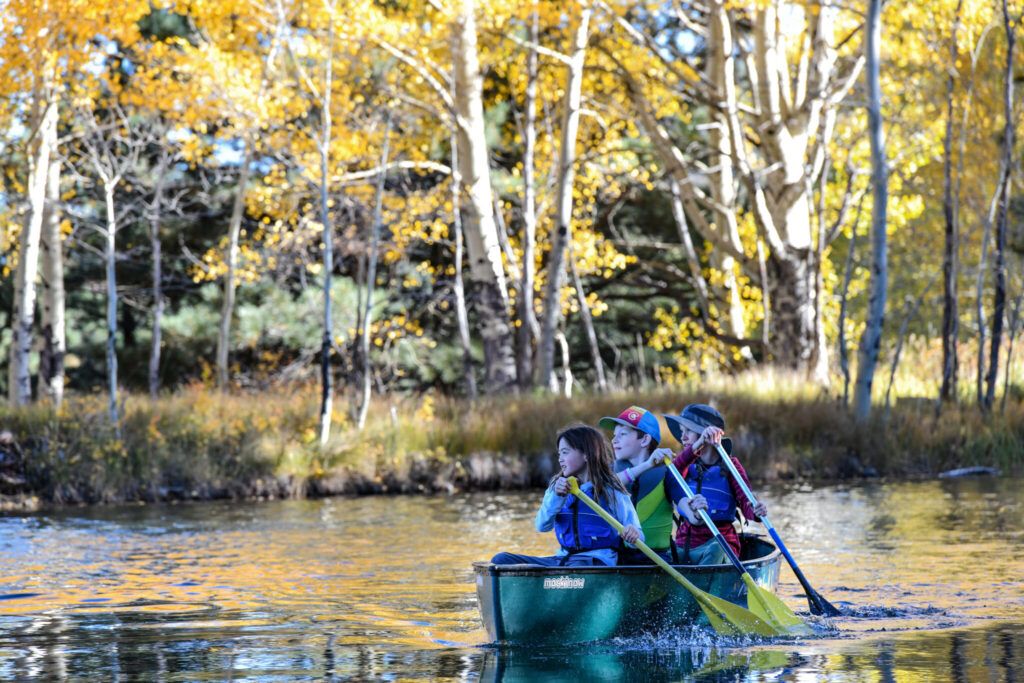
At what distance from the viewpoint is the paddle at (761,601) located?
7539 mm

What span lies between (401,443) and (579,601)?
1072cm

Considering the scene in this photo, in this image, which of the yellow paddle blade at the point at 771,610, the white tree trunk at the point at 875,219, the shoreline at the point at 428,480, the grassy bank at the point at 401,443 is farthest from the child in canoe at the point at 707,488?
the white tree trunk at the point at 875,219

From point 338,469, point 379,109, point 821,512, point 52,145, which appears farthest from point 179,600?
point 379,109

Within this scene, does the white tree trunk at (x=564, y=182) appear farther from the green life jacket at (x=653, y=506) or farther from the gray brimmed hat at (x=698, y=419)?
the green life jacket at (x=653, y=506)

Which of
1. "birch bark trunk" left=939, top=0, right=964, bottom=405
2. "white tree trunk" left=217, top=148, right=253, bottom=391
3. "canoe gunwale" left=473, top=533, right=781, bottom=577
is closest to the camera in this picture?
"canoe gunwale" left=473, top=533, right=781, bottom=577

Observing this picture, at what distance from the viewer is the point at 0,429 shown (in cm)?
1667

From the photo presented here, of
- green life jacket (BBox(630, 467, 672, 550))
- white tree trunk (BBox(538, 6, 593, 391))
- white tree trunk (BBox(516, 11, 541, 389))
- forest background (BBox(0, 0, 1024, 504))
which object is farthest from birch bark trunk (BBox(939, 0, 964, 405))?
green life jacket (BBox(630, 467, 672, 550))

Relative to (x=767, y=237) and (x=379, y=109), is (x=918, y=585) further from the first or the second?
(x=379, y=109)

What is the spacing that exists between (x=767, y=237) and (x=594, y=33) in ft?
15.3

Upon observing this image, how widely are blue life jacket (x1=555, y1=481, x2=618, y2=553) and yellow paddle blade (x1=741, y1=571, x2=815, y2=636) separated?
0.79 metres

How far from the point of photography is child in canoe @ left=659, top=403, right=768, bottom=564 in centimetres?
809

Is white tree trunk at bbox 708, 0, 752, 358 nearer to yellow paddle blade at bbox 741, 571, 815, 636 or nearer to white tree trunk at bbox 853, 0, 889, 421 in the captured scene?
white tree trunk at bbox 853, 0, 889, 421

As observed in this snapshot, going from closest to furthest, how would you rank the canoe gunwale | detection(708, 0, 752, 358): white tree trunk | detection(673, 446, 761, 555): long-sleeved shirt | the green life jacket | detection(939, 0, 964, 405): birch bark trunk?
the canoe gunwale < the green life jacket < detection(673, 446, 761, 555): long-sleeved shirt < detection(939, 0, 964, 405): birch bark trunk < detection(708, 0, 752, 358): white tree trunk

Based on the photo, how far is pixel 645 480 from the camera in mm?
7773
